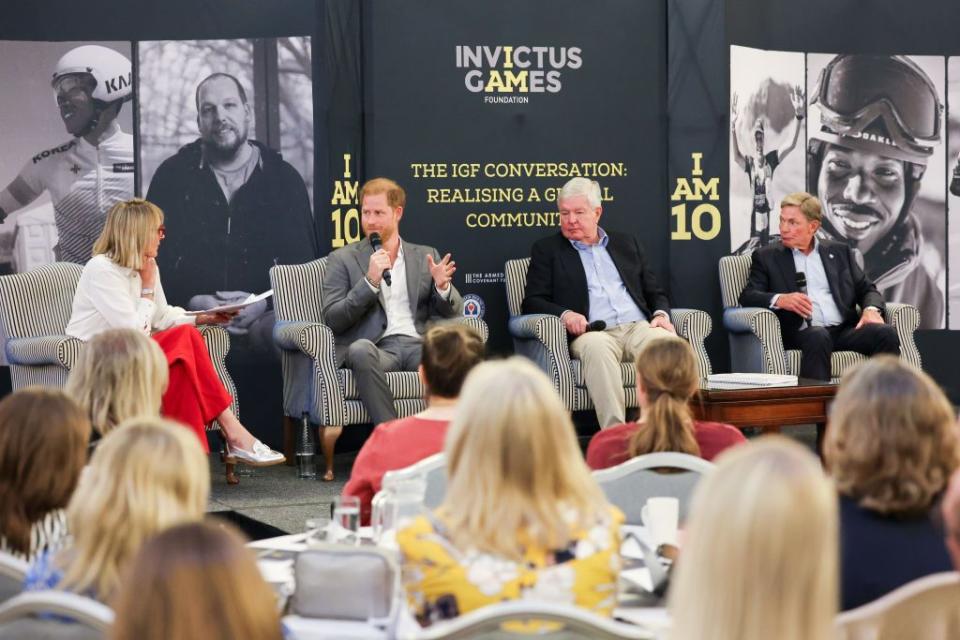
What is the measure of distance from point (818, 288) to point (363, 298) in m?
2.85

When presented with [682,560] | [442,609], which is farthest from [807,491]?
[442,609]

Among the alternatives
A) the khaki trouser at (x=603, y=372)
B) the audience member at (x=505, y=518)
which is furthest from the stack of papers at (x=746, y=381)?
the audience member at (x=505, y=518)

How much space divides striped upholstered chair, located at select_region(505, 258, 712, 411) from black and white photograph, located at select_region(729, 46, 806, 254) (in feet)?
3.18

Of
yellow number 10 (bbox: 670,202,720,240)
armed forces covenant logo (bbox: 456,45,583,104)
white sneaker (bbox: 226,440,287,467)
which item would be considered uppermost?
armed forces covenant logo (bbox: 456,45,583,104)

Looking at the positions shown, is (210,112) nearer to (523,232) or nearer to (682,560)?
(523,232)

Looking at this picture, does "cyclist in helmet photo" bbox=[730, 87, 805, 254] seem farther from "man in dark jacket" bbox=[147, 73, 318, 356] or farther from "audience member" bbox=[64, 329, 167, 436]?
"audience member" bbox=[64, 329, 167, 436]

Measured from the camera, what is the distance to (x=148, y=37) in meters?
7.64

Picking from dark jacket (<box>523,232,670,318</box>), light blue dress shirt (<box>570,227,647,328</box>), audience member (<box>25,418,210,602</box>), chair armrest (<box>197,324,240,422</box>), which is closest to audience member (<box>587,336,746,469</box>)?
audience member (<box>25,418,210,602</box>)

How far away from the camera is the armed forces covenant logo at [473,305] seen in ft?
26.3

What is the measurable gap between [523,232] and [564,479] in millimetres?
5841

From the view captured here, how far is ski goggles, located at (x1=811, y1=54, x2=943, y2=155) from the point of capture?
28.8 feet

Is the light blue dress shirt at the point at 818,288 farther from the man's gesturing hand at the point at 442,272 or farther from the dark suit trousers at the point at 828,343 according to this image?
the man's gesturing hand at the point at 442,272

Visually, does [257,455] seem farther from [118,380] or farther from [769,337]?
[118,380]

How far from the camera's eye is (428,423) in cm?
353
